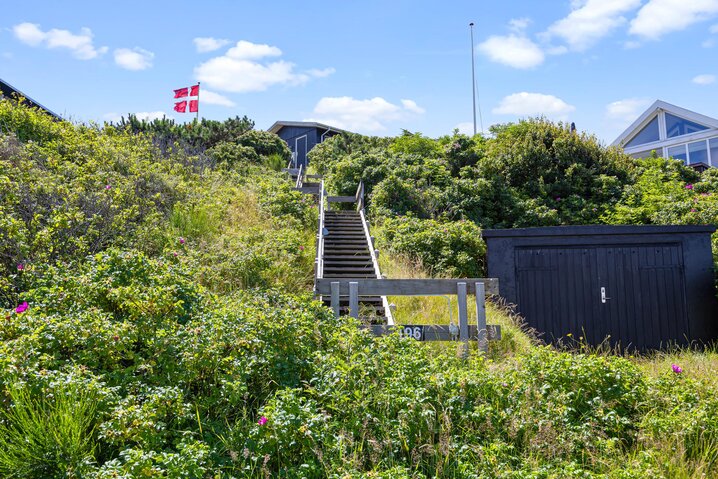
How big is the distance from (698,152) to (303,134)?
79.7 ft

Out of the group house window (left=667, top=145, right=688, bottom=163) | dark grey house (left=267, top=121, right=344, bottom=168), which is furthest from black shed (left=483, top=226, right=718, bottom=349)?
dark grey house (left=267, top=121, right=344, bottom=168)

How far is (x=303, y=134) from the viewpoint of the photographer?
37281mm

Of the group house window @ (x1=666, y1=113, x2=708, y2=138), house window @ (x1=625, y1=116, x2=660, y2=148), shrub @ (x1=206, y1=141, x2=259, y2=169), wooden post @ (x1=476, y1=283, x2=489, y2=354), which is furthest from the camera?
house window @ (x1=625, y1=116, x2=660, y2=148)

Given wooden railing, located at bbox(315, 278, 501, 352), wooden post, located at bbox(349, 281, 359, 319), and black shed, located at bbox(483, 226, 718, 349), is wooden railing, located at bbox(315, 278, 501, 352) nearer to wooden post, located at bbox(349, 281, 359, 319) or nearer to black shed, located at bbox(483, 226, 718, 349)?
wooden post, located at bbox(349, 281, 359, 319)

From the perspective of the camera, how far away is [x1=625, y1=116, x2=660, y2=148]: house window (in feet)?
84.0

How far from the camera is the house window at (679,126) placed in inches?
931

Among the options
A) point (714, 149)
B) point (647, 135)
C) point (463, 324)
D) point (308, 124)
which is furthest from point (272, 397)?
point (308, 124)

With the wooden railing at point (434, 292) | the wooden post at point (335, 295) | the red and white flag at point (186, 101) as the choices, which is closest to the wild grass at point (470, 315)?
the wooden railing at point (434, 292)

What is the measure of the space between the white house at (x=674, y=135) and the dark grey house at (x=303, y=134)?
19.1 m

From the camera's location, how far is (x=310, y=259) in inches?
470

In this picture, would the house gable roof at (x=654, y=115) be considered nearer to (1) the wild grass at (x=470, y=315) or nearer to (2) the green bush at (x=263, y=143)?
(2) the green bush at (x=263, y=143)

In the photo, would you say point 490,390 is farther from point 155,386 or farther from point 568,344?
point 568,344

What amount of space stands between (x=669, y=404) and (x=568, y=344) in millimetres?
5990

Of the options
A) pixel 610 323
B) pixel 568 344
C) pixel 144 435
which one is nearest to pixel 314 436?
pixel 144 435
